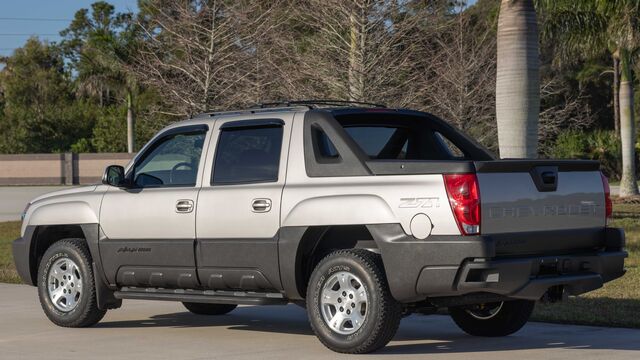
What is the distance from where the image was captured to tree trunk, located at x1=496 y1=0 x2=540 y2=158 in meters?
17.3

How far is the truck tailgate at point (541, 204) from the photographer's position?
28.7 ft

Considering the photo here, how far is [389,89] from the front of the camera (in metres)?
26.7

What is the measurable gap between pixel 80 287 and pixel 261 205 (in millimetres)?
2325

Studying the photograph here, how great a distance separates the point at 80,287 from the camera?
1117 centimetres

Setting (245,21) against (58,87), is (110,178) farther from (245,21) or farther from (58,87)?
(58,87)

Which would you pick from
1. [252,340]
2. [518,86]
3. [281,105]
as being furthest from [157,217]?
[518,86]

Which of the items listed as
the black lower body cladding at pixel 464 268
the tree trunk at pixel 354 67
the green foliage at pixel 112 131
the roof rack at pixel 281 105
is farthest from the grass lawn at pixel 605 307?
the green foliage at pixel 112 131

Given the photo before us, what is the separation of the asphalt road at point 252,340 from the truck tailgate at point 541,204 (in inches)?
33.9

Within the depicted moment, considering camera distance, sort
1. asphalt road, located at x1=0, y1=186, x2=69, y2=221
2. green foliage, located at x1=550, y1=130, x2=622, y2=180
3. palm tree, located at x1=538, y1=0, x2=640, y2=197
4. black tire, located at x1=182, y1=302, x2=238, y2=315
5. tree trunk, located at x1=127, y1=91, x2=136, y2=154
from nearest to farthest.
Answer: black tire, located at x1=182, y1=302, x2=238, y2=315 < palm tree, located at x1=538, y1=0, x2=640, y2=197 < asphalt road, located at x1=0, y1=186, x2=69, y2=221 < green foliage, located at x1=550, y1=130, x2=622, y2=180 < tree trunk, located at x1=127, y1=91, x2=136, y2=154

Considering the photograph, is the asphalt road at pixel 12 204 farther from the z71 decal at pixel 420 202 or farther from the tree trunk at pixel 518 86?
the z71 decal at pixel 420 202

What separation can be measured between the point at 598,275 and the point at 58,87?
249 ft

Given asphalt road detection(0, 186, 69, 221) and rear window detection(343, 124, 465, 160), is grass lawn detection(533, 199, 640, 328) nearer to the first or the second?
rear window detection(343, 124, 465, 160)

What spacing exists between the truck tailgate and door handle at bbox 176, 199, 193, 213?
274 centimetres

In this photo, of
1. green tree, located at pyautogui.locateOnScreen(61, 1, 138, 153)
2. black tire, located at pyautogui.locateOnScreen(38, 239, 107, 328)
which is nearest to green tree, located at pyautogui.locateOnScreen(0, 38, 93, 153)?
green tree, located at pyautogui.locateOnScreen(61, 1, 138, 153)
